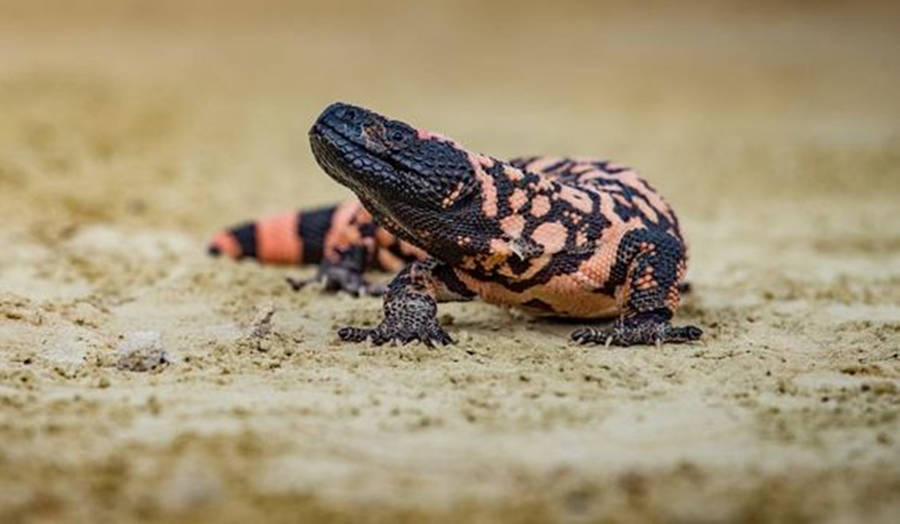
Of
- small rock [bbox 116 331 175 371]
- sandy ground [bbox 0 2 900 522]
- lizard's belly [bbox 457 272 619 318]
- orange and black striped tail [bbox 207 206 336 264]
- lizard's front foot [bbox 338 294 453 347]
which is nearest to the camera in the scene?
sandy ground [bbox 0 2 900 522]

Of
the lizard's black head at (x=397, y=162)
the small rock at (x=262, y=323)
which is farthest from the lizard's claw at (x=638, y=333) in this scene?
the small rock at (x=262, y=323)

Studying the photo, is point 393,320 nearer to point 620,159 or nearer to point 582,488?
point 582,488

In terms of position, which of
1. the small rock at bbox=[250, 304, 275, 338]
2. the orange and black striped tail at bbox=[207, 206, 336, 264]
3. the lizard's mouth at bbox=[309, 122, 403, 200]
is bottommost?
the small rock at bbox=[250, 304, 275, 338]

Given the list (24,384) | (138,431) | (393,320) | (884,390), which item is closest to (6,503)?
(138,431)

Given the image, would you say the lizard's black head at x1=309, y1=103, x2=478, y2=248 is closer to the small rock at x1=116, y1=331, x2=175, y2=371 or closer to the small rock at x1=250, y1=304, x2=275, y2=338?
the small rock at x1=250, y1=304, x2=275, y2=338

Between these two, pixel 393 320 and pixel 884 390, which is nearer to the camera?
pixel 884 390

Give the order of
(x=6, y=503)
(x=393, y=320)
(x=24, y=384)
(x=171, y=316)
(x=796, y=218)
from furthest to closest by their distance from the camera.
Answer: (x=796, y=218), (x=171, y=316), (x=393, y=320), (x=24, y=384), (x=6, y=503)

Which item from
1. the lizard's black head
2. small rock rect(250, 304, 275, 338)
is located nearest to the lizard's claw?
the lizard's black head

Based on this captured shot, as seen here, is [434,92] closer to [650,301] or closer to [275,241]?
[275,241]
